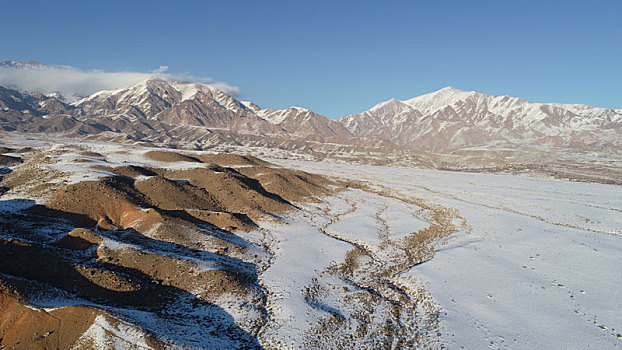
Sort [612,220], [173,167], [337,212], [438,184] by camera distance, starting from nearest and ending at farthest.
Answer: [337,212]
[612,220]
[173,167]
[438,184]

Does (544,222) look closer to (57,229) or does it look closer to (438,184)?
(438,184)

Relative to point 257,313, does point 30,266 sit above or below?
above

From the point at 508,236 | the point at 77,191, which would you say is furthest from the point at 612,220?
the point at 77,191

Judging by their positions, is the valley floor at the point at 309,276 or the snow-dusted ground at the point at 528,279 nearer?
the valley floor at the point at 309,276

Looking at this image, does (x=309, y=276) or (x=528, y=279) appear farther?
(x=528, y=279)

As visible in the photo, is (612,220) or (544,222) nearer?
(544,222)

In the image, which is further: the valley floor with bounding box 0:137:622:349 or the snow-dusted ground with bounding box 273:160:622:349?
the snow-dusted ground with bounding box 273:160:622:349

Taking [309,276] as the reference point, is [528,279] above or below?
above

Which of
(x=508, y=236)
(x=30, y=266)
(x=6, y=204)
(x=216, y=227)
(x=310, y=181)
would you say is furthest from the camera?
(x=310, y=181)
